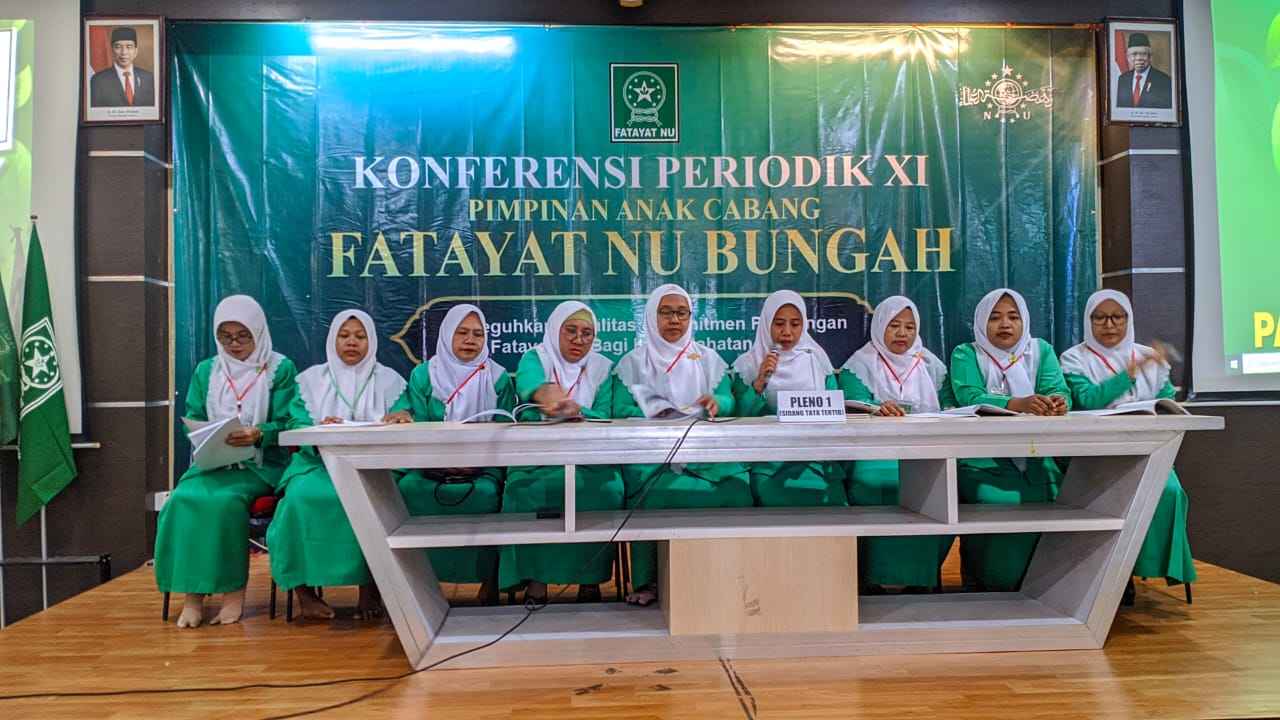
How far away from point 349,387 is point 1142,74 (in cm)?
415

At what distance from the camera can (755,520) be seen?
2.84 metres

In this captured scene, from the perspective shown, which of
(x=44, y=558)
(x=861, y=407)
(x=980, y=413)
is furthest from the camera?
(x=44, y=558)

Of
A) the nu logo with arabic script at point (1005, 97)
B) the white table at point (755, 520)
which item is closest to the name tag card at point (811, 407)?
the white table at point (755, 520)

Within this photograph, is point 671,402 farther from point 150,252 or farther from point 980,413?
point 150,252

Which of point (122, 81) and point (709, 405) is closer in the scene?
point (709, 405)

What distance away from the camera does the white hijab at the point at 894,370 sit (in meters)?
3.83

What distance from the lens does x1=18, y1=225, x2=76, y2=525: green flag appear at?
433cm

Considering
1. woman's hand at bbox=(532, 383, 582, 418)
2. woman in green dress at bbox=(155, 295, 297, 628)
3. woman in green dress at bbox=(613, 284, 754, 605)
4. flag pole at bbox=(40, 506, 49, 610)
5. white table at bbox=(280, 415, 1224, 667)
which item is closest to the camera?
white table at bbox=(280, 415, 1224, 667)

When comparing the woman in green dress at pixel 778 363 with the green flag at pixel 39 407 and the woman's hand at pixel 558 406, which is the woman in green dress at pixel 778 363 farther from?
the green flag at pixel 39 407

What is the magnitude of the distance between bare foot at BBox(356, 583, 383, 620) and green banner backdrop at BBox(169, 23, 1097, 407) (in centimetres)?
145

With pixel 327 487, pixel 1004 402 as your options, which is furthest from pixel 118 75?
pixel 1004 402

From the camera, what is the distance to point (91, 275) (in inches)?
179

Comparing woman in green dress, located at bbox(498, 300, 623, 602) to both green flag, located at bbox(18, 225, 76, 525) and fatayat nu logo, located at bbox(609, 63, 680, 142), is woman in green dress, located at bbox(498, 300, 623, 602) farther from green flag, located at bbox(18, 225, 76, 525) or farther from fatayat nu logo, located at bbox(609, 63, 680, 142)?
green flag, located at bbox(18, 225, 76, 525)

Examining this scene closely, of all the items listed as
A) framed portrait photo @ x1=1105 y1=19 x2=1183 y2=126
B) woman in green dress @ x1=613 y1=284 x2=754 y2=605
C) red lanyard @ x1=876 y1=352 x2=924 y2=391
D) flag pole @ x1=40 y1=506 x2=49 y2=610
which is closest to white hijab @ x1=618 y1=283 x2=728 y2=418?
woman in green dress @ x1=613 y1=284 x2=754 y2=605
